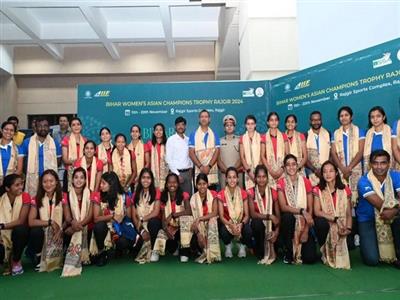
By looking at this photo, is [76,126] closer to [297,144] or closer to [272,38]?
[297,144]

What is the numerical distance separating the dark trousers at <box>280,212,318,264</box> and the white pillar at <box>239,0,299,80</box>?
10.1 ft

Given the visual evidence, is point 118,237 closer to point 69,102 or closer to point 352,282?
point 352,282

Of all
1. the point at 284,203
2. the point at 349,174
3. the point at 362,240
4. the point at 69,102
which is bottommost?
the point at 362,240

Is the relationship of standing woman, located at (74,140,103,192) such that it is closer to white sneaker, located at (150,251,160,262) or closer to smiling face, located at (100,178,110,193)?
smiling face, located at (100,178,110,193)

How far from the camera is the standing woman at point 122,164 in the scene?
425 cm

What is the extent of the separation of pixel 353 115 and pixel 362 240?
1639 millimetres

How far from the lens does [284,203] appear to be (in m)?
3.34

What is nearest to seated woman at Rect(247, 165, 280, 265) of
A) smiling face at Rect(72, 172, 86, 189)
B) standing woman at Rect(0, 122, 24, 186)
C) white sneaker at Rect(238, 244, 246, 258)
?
white sneaker at Rect(238, 244, 246, 258)

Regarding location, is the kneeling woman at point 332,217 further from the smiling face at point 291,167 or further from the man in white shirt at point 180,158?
the man in white shirt at point 180,158

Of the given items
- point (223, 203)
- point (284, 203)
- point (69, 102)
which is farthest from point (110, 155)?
point (69, 102)

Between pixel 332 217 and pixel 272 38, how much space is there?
137 inches

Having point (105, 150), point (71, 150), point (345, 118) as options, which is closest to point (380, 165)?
point (345, 118)

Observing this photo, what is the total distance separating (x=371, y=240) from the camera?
3.14 m

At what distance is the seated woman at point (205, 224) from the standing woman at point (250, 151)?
0.75 m
